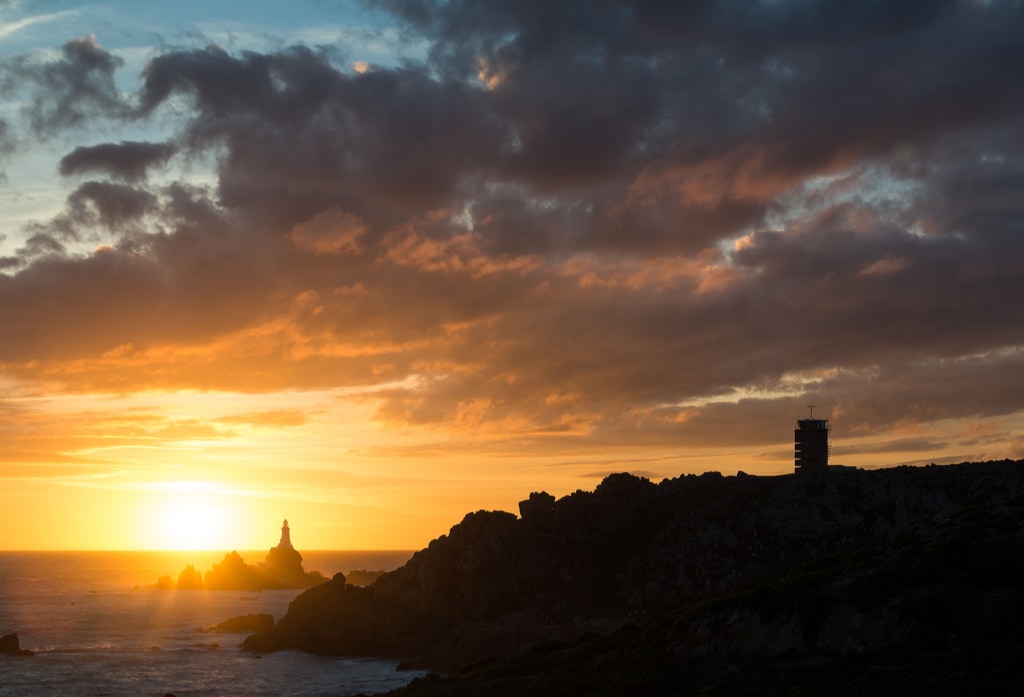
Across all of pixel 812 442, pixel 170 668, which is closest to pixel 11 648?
pixel 170 668

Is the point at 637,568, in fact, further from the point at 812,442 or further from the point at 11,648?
the point at 11,648

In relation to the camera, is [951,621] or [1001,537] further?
[1001,537]

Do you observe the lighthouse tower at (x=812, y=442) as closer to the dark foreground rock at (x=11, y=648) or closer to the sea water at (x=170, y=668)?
the sea water at (x=170, y=668)

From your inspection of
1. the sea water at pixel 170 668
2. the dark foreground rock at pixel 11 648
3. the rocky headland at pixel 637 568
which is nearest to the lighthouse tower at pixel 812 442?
the rocky headland at pixel 637 568

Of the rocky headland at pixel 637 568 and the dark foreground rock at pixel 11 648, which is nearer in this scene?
the rocky headland at pixel 637 568

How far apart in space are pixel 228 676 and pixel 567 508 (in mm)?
44966

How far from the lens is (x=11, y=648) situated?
131 metres

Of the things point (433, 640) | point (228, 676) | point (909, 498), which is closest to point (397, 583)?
point (433, 640)

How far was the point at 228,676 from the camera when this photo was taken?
10538 cm

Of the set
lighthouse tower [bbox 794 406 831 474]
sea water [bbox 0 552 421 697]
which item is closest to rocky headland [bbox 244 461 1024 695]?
sea water [bbox 0 552 421 697]

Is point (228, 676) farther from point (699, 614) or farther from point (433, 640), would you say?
point (699, 614)

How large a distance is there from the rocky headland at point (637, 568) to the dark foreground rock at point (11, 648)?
33.8m

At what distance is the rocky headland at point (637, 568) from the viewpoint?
2399 inches

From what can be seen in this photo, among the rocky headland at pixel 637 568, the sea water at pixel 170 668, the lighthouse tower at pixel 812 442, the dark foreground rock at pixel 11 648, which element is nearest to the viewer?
the rocky headland at pixel 637 568
